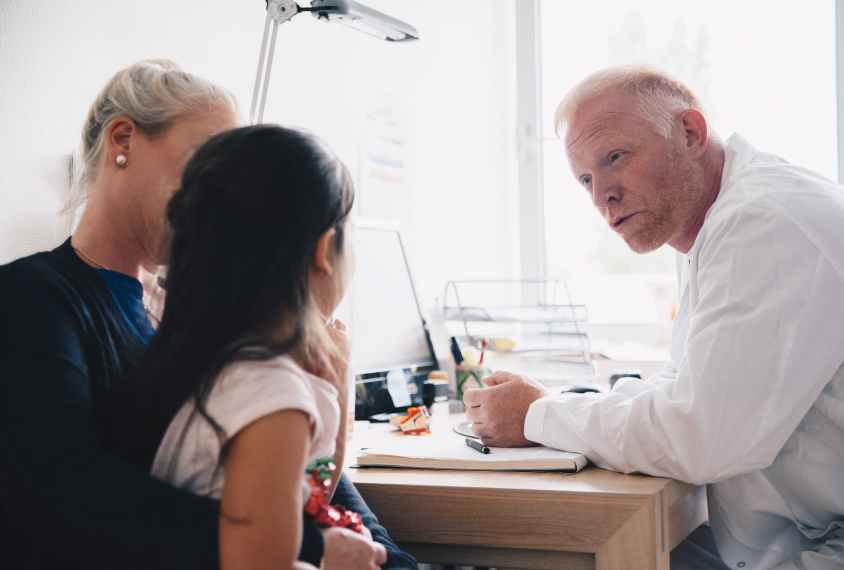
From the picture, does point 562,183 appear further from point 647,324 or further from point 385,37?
point 385,37

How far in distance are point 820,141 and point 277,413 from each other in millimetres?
2590

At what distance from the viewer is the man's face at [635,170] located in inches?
48.8

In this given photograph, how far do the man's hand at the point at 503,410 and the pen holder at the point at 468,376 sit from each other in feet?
1.66

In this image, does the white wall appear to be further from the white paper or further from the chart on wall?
the white paper

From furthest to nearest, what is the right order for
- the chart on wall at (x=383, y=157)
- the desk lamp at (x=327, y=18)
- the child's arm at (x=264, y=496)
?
the chart on wall at (x=383, y=157) < the desk lamp at (x=327, y=18) < the child's arm at (x=264, y=496)

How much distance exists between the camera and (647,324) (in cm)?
269

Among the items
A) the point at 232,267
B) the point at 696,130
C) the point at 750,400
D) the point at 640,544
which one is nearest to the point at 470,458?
the point at 640,544

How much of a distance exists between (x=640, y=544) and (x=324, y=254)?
1.67 ft

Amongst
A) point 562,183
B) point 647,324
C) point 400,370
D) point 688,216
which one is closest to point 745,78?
point 562,183

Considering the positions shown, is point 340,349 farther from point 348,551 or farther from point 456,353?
point 456,353

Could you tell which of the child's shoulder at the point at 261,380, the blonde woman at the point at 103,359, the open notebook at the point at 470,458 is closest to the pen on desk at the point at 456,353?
the open notebook at the point at 470,458

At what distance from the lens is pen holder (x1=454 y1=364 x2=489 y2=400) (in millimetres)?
1653

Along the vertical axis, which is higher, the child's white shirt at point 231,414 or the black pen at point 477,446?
the child's white shirt at point 231,414

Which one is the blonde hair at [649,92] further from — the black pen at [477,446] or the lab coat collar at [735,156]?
the black pen at [477,446]
